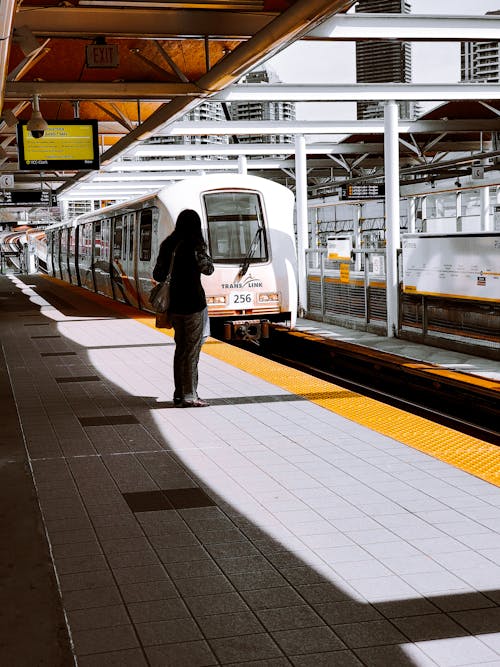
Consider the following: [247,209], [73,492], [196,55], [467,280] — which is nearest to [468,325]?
[467,280]

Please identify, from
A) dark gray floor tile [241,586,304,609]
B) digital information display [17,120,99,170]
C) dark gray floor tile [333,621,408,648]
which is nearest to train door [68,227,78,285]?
digital information display [17,120,99,170]

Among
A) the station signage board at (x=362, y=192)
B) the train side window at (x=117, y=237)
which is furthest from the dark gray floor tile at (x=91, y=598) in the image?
the station signage board at (x=362, y=192)

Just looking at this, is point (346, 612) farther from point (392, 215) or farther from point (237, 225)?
point (392, 215)

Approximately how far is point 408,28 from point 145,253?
7.95 metres

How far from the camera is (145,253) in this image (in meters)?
17.4

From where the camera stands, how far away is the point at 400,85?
49.1 feet

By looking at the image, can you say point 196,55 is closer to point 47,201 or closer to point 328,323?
point 328,323

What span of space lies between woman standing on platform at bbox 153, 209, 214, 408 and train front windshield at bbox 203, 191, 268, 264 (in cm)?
751

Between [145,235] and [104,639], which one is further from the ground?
[145,235]

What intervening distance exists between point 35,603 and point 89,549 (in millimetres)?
730

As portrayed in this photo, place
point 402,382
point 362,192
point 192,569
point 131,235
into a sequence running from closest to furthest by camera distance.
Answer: point 192,569, point 402,382, point 131,235, point 362,192

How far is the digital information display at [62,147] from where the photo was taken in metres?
15.4

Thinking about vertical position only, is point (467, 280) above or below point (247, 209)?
below

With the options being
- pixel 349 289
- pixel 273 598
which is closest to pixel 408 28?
pixel 349 289
